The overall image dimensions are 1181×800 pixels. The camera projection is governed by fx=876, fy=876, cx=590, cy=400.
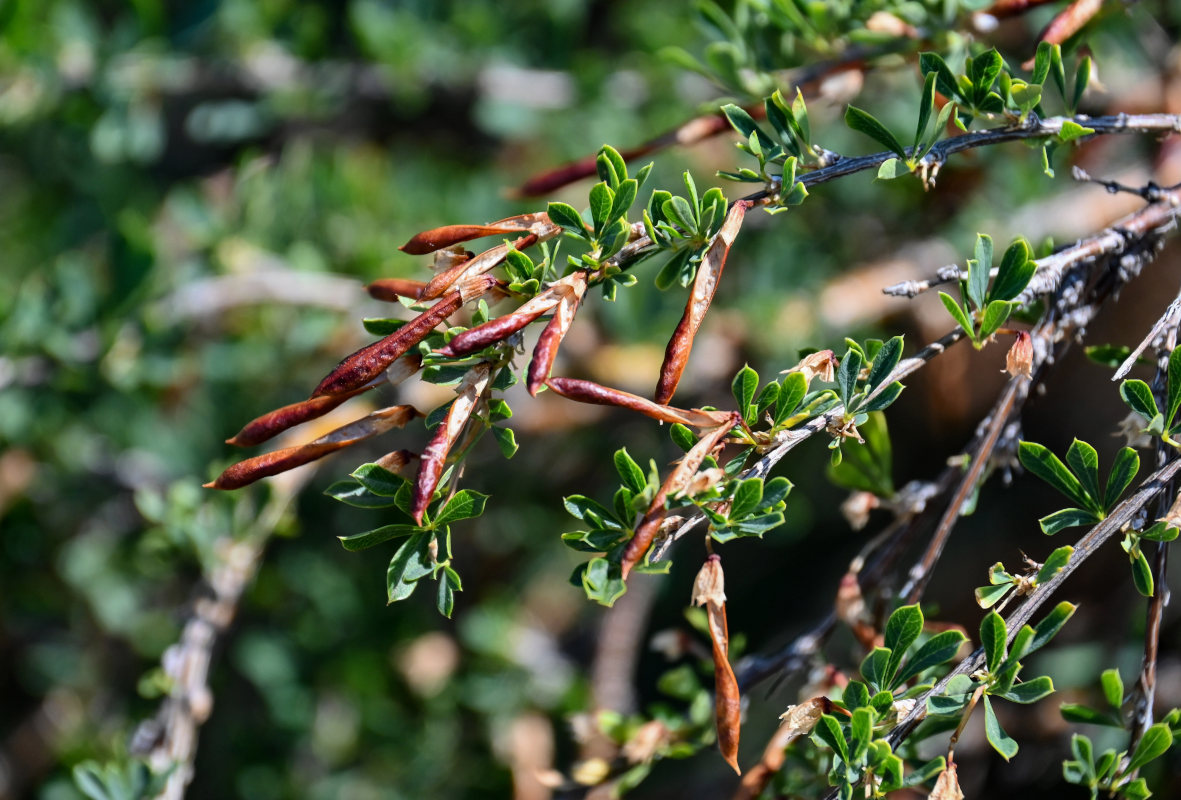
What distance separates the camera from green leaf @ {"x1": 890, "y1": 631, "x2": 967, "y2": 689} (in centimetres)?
Answer: 71

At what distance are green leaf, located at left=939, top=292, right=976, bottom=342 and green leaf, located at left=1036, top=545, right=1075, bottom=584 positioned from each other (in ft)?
0.56

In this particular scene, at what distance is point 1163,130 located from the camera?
0.80 meters

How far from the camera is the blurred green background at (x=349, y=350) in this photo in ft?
5.34

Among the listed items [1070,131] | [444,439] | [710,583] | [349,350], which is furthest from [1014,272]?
[349,350]

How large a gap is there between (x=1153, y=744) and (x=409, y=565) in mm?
613

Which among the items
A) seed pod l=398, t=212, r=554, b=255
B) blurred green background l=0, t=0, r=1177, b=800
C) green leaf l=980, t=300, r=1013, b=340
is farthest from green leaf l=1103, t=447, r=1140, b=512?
blurred green background l=0, t=0, r=1177, b=800

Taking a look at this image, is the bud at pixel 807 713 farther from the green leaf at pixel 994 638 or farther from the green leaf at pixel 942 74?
the green leaf at pixel 942 74

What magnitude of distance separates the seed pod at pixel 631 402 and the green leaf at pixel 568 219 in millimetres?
126

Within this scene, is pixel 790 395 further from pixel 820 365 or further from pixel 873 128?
pixel 873 128

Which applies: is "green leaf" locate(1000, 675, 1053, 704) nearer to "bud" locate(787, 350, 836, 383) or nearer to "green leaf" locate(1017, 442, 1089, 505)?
"green leaf" locate(1017, 442, 1089, 505)

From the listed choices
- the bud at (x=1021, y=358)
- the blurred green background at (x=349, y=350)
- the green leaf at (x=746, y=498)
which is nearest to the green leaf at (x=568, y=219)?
the green leaf at (x=746, y=498)

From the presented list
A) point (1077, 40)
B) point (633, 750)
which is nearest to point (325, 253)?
point (633, 750)

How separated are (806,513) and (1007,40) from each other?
1125mm

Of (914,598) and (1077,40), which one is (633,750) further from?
(1077,40)
